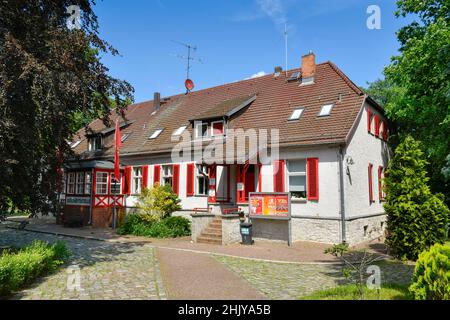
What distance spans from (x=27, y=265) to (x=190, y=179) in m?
11.4

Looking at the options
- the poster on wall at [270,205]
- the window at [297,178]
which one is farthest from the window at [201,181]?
the window at [297,178]

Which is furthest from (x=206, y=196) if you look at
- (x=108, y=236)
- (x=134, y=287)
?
(x=134, y=287)

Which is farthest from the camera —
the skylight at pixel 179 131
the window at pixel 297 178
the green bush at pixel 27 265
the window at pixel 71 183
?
the window at pixel 71 183

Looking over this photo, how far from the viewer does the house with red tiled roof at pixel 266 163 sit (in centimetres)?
1448

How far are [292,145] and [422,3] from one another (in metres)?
8.99

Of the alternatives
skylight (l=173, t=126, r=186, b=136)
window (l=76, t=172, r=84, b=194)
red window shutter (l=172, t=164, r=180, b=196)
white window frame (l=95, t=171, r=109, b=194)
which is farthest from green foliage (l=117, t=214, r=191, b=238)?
window (l=76, t=172, r=84, b=194)

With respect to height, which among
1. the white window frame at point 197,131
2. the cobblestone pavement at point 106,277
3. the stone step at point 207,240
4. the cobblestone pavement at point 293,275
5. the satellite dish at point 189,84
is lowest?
the cobblestone pavement at point 293,275

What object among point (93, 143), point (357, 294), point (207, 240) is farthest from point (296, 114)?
point (93, 143)

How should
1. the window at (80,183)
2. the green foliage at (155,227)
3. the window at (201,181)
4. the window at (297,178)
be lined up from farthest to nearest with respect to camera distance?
the window at (80,183) < the window at (201,181) < the green foliage at (155,227) < the window at (297,178)

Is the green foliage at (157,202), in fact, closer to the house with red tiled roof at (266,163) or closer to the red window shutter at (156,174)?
the house with red tiled roof at (266,163)

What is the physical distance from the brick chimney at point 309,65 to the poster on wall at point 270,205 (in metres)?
7.91

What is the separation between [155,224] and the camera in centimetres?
1736

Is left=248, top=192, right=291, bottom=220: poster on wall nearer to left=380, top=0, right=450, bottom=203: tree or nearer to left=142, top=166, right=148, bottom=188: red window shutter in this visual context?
left=380, top=0, right=450, bottom=203: tree
